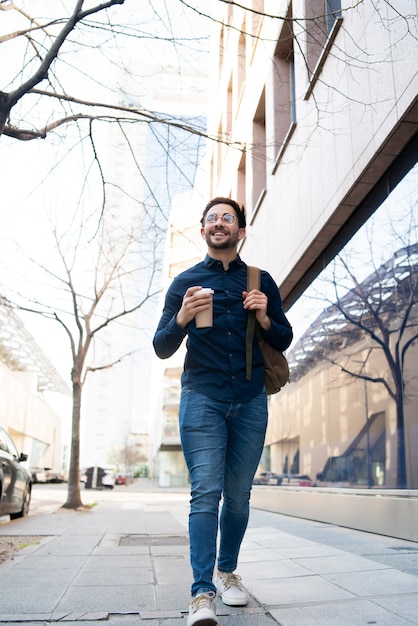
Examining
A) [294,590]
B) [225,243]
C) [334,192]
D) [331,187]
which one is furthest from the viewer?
[331,187]

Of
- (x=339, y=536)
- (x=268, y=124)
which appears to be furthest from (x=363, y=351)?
(x=268, y=124)

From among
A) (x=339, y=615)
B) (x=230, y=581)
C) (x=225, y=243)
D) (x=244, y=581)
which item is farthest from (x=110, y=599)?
(x=225, y=243)

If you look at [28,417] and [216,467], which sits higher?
[28,417]

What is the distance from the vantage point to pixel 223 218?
324 centimetres

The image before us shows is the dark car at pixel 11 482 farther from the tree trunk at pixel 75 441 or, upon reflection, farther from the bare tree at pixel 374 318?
the bare tree at pixel 374 318

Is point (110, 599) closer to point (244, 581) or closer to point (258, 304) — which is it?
point (244, 581)

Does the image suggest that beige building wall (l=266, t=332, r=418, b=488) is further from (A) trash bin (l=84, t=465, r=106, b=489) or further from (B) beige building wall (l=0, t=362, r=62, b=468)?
(B) beige building wall (l=0, t=362, r=62, b=468)

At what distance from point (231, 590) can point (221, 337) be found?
1388mm

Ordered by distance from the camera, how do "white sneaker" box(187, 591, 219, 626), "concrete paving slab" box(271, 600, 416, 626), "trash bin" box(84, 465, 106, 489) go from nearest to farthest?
"white sneaker" box(187, 591, 219, 626) < "concrete paving slab" box(271, 600, 416, 626) < "trash bin" box(84, 465, 106, 489)

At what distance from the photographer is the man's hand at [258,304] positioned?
300 centimetres

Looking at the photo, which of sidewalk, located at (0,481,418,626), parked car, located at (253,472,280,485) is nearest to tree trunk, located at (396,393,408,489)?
sidewalk, located at (0,481,418,626)

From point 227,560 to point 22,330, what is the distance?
3772cm

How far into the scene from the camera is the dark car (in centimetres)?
799

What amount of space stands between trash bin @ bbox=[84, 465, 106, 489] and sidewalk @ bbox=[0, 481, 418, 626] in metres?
26.0
